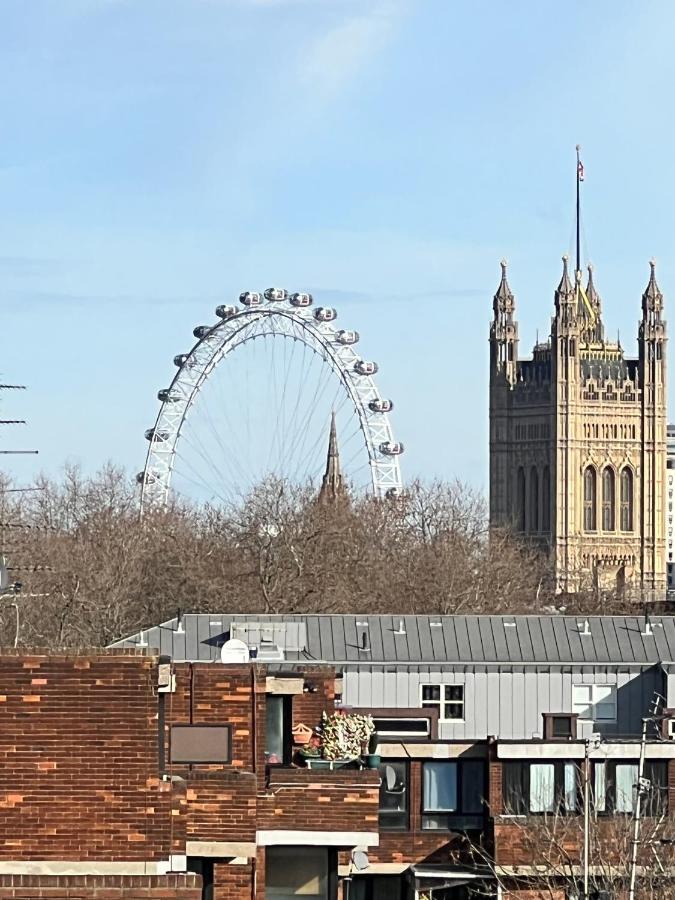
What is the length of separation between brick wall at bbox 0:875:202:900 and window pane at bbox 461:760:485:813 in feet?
56.7

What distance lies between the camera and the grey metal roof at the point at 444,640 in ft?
206

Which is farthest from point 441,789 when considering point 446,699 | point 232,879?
point 446,699

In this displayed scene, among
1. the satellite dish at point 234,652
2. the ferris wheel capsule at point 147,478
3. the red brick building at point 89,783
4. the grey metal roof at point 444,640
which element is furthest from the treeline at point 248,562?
the red brick building at point 89,783

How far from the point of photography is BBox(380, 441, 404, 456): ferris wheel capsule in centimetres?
17138

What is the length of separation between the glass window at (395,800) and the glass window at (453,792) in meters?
0.32

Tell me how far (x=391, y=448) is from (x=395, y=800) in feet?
432

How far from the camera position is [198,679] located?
31469mm

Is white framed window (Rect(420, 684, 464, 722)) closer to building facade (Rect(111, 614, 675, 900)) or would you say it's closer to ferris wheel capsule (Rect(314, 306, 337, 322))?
building facade (Rect(111, 614, 675, 900))

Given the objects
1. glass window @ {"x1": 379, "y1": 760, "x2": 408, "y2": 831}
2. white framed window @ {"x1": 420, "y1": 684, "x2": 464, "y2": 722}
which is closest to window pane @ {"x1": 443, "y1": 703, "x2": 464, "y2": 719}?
white framed window @ {"x1": 420, "y1": 684, "x2": 464, "y2": 722}

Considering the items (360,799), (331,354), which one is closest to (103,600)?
(331,354)

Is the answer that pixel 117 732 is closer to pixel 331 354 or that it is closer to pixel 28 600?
pixel 28 600

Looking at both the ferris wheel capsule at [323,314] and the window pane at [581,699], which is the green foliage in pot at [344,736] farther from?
the ferris wheel capsule at [323,314]

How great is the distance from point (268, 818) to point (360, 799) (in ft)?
3.70

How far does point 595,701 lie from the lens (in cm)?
6150
